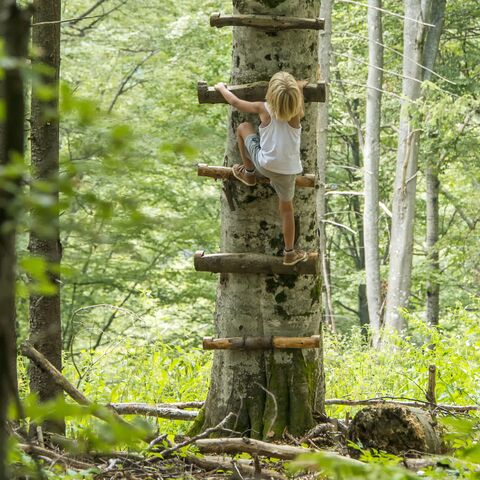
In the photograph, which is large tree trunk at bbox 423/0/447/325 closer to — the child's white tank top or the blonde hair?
the child's white tank top

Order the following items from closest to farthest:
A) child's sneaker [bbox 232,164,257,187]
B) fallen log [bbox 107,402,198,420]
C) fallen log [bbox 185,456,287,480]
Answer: fallen log [bbox 185,456,287,480] → child's sneaker [bbox 232,164,257,187] → fallen log [bbox 107,402,198,420]

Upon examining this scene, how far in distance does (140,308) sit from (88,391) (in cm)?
916

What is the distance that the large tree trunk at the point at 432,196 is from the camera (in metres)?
16.2

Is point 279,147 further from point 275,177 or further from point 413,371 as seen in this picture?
point 413,371

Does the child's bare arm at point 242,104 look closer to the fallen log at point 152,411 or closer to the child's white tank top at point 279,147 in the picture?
the child's white tank top at point 279,147

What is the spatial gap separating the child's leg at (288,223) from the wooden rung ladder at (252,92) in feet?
2.13

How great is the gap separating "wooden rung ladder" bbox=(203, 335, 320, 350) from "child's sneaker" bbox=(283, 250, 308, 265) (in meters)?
0.49

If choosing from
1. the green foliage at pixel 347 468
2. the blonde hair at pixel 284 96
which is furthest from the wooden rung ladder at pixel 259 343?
the green foliage at pixel 347 468

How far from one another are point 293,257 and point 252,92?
40.9 inches

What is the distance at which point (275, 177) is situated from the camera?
206 inches

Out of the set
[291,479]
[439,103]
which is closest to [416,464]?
[291,479]

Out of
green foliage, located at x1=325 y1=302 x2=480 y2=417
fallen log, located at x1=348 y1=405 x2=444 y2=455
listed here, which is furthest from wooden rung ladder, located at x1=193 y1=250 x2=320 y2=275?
green foliage, located at x1=325 y1=302 x2=480 y2=417

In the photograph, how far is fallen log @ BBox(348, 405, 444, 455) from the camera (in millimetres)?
4680

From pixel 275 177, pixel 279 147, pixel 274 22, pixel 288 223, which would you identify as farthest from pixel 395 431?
pixel 274 22
